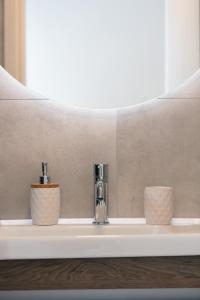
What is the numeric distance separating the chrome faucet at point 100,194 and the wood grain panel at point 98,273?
1.06 ft

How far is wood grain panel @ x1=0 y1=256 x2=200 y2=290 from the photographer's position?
0.79 m

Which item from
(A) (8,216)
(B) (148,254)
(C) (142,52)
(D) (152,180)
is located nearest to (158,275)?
(B) (148,254)

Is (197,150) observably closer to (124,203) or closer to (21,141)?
(124,203)

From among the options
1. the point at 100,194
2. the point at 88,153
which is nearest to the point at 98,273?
the point at 100,194

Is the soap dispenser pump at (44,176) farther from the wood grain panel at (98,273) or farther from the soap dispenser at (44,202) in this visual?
the wood grain panel at (98,273)

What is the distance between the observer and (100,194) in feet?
3.68

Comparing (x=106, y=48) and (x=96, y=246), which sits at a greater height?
(x=106, y=48)

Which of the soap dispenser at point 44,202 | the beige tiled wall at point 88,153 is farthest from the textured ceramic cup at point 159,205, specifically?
the soap dispenser at point 44,202

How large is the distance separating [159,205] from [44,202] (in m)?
0.29

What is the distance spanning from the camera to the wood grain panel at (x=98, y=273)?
79 cm

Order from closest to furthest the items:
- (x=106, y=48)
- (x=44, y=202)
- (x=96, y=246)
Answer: (x=96, y=246) < (x=44, y=202) < (x=106, y=48)

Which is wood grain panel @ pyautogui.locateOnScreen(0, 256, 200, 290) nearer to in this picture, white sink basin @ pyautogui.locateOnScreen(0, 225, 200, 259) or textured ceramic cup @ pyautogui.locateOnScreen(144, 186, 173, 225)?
white sink basin @ pyautogui.locateOnScreen(0, 225, 200, 259)

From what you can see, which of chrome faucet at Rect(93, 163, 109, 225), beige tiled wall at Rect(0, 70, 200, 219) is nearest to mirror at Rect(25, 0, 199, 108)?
beige tiled wall at Rect(0, 70, 200, 219)

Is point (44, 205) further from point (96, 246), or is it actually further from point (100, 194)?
point (96, 246)
